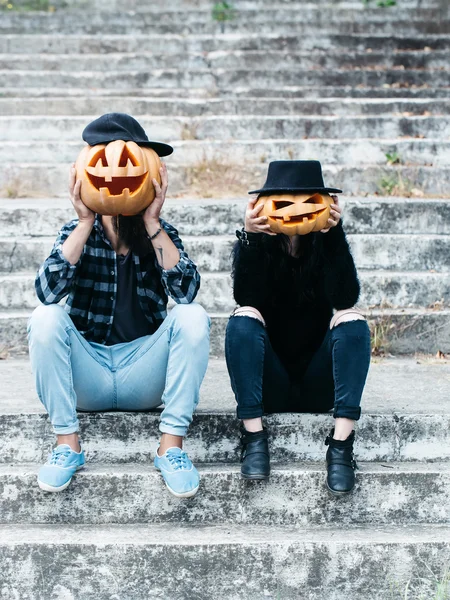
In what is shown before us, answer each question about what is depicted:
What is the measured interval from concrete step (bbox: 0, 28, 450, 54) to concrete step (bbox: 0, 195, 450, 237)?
336cm

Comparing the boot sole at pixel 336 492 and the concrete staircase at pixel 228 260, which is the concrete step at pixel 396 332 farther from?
the boot sole at pixel 336 492

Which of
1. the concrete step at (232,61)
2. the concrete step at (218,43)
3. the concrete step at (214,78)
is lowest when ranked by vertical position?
the concrete step at (214,78)

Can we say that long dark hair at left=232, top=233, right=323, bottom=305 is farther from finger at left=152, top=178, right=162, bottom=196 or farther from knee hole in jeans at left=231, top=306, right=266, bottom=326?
finger at left=152, top=178, right=162, bottom=196

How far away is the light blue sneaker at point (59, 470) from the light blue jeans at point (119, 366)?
8cm

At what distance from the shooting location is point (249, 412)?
2945 millimetres

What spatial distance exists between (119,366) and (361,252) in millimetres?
2128

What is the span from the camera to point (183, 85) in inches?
289

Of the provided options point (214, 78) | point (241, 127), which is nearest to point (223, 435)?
point (241, 127)

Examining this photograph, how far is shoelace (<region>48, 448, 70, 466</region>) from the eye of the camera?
2.88 meters

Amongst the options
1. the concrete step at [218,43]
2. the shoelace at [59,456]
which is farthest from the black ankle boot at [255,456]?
the concrete step at [218,43]

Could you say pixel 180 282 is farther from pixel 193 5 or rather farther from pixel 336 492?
pixel 193 5

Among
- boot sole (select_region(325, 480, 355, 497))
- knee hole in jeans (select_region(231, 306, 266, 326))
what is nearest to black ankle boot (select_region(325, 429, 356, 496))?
boot sole (select_region(325, 480, 355, 497))

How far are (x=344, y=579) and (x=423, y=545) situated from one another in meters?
0.29

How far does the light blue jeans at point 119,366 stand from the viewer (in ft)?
9.32
